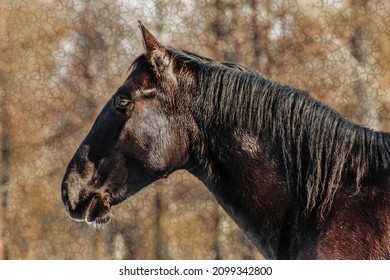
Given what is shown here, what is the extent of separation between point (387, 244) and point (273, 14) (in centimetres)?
327

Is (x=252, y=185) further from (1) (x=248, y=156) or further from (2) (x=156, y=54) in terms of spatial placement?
(2) (x=156, y=54)

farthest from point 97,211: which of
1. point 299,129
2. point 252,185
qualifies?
point 299,129

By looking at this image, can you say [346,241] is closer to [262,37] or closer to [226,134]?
[226,134]

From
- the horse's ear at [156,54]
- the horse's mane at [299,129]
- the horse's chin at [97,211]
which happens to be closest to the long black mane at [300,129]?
the horse's mane at [299,129]

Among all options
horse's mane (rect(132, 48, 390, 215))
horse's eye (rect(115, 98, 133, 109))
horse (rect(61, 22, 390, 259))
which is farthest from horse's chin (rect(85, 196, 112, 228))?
horse's mane (rect(132, 48, 390, 215))

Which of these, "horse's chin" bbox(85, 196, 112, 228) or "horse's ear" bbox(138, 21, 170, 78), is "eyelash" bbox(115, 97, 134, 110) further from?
"horse's chin" bbox(85, 196, 112, 228)

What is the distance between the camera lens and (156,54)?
1.50m

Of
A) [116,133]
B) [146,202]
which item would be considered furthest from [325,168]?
[146,202]

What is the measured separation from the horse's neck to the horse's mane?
0.03 metres

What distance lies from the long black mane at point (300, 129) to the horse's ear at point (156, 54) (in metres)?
0.12

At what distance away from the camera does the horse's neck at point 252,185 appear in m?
1.38

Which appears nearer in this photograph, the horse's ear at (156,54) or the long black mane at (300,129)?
the long black mane at (300,129)

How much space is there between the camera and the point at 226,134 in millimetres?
1432

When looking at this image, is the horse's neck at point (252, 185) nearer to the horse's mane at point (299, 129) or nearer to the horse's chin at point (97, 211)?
the horse's mane at point (299, 129)
